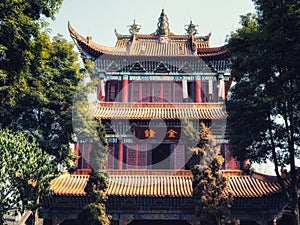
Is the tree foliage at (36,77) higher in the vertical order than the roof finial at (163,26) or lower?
lower

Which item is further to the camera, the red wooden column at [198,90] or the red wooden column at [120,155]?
the red wooden column at [198,90]

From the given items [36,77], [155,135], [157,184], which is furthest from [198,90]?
[36,77]

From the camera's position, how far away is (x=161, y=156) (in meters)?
17.4

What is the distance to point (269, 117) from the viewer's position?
34.8ft

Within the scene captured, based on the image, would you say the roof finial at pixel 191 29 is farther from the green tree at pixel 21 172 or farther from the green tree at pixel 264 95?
the green tree at pixel 21 172

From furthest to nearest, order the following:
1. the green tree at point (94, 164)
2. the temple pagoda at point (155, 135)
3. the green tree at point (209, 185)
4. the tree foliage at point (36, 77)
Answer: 1. the temple pagoda at point (155, 135)
2. the green tree at point (94, 164)
3. the green tree at point (209, 185)
4. the tree foliage at point (36, 77)

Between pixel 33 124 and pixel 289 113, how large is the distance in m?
9.16

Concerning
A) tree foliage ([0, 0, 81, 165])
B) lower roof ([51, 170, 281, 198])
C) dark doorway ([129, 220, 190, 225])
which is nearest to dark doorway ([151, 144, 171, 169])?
lower roof ([51, 170, 281, 198])

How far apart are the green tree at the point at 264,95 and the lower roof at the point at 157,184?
12.5 ft

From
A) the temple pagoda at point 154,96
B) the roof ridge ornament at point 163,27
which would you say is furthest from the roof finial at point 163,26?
the temple pagoda at point 154,96

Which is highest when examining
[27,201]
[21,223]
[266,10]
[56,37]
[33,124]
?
[56,37]

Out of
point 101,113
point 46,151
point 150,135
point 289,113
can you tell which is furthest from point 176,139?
point 289,113

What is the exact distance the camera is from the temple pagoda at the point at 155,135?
14.5m

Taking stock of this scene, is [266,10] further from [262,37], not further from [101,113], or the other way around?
[101,113]
